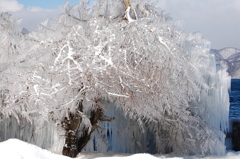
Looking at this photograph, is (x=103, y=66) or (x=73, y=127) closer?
(x=103, y=66)

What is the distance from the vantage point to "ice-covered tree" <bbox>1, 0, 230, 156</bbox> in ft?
19.1

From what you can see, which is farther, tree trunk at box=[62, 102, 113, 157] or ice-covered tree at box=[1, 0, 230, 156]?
tree trunk at box=[62, 102, 113, 157]

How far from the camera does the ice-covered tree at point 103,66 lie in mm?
5828

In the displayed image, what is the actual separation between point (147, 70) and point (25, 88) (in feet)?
7.83

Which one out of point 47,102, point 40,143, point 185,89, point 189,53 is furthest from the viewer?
point 40,143

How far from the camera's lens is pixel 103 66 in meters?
5.70

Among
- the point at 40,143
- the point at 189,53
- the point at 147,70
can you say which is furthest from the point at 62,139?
the point at 189,53

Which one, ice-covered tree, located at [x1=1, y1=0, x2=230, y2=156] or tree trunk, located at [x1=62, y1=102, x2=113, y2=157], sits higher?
ice-covered tree, located at [x1=1, y1=0, x2=230, y2=156]

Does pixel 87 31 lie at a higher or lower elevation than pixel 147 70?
higher

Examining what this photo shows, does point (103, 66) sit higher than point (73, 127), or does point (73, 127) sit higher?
point (103, 66)

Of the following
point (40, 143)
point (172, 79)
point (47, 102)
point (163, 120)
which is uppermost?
point (172, 79)

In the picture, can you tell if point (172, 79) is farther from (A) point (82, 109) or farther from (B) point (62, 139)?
(B) point (62, 139)

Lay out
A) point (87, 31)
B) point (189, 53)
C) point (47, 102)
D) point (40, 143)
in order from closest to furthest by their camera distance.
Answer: point (47, 102) → point (87, 31) → point (189, 53) → point (40, 143)

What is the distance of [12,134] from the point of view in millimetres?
8594
